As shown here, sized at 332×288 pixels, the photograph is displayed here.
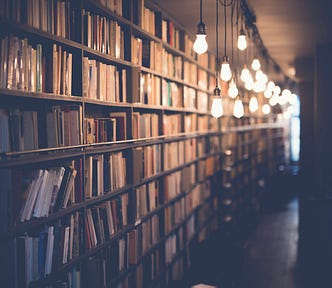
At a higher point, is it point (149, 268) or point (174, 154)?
point (174, 154)

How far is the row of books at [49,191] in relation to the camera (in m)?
2.40

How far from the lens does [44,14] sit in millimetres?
2557

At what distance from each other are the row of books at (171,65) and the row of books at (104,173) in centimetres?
133

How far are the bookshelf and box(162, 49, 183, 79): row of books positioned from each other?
0.02 m

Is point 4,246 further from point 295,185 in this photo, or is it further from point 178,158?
point 295,185

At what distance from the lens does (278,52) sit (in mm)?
8266

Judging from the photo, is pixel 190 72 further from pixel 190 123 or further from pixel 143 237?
pixel 143 237

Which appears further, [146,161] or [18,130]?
[146,161]

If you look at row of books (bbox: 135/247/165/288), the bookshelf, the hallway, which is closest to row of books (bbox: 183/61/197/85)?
the bookshelf

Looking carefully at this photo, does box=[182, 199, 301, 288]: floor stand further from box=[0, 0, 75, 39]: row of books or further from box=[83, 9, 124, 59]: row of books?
box=[0, 0, 75, 39]: row of books

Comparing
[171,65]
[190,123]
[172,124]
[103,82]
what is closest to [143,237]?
[172,124]

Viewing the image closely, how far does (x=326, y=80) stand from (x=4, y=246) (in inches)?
248

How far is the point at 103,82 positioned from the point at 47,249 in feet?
4.22

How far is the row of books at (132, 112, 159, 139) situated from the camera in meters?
3.98
